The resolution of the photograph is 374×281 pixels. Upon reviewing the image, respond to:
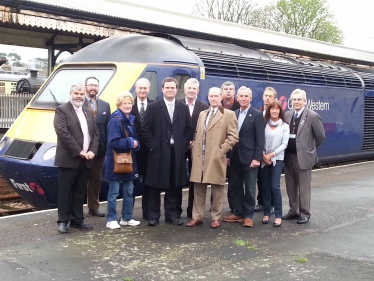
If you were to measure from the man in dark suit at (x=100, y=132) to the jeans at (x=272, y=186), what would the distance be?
2096mm

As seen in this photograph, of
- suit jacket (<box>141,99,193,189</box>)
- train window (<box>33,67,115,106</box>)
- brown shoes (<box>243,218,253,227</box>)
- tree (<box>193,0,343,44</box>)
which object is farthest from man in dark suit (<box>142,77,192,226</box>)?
tree (<box>193,0,343,44</box>)

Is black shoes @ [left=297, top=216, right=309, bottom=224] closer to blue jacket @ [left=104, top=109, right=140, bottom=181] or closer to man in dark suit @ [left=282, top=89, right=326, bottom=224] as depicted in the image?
man in dark suit @ [left=282, top=89, right=326, bottom=224]

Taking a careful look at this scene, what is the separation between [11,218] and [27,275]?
220 centimetres

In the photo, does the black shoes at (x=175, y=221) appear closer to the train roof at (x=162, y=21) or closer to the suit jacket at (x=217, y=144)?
the suit jacket at (x=217, y=144)

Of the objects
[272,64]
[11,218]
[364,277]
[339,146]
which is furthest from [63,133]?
[339,146]

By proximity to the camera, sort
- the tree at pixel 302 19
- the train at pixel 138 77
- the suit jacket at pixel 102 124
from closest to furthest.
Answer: the suit jacket at pixel 102 124 → the train at pixel 138 77 → the tree at pixel 302 19

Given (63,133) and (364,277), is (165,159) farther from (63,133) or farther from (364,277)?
(364,277)

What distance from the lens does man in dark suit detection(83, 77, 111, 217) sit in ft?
21.9

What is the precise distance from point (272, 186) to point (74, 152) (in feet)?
8.47

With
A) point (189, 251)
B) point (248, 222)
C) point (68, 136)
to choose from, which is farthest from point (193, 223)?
point (68, 136)

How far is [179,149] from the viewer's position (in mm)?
6582

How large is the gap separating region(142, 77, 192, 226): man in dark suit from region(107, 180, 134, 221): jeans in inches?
9.6

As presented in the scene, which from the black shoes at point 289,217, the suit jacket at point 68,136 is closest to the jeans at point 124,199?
the suit jacket at point 68,136

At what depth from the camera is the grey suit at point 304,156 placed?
22.6 feet
